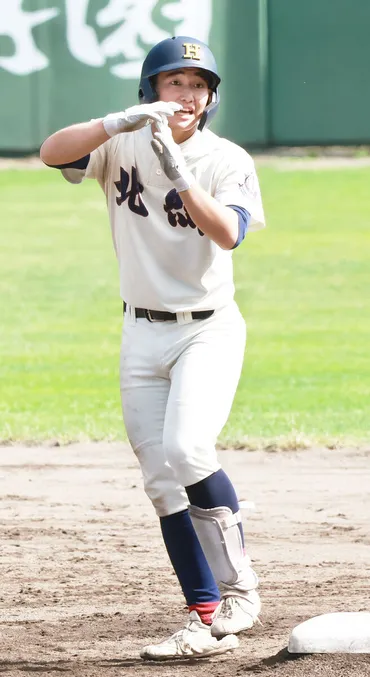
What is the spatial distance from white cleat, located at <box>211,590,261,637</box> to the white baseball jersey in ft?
2.91

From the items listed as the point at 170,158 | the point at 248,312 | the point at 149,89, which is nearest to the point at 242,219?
the point at 170,158

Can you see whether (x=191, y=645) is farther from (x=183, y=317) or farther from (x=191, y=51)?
(x=191, y=51)

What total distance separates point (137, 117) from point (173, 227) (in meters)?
0.38

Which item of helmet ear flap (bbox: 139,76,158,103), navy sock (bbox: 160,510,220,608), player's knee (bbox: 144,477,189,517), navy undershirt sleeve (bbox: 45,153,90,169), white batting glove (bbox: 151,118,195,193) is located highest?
helmet ear flap (bbox: 139,76,158,103)

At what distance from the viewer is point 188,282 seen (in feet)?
13.0

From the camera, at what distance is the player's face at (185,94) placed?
3873mm

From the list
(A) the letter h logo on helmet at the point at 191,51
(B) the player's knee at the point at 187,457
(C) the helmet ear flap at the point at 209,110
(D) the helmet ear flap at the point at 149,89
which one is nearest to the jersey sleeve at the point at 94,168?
(D) the helmet ear flap at the point at 149,89

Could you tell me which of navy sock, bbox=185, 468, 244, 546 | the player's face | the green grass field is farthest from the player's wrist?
the green grass field

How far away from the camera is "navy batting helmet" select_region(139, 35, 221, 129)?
386 centimetres

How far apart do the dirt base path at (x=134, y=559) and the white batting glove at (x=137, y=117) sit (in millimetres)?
1576

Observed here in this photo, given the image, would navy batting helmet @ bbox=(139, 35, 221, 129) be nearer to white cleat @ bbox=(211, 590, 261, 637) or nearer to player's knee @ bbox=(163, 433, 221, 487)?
player's knee @ bbox=(163, 433, 221, 487)

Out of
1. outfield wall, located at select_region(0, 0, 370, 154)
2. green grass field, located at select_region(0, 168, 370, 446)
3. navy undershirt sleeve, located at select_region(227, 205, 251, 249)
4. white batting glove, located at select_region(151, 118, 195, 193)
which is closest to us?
white batting glove, located at select_region(151, 118, 195, 193)

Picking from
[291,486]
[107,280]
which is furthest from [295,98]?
[291,486]

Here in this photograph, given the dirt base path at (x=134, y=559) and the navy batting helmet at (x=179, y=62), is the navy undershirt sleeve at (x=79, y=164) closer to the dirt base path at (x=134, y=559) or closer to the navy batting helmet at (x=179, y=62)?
the navy batting helmet at (x=179, y=62)
